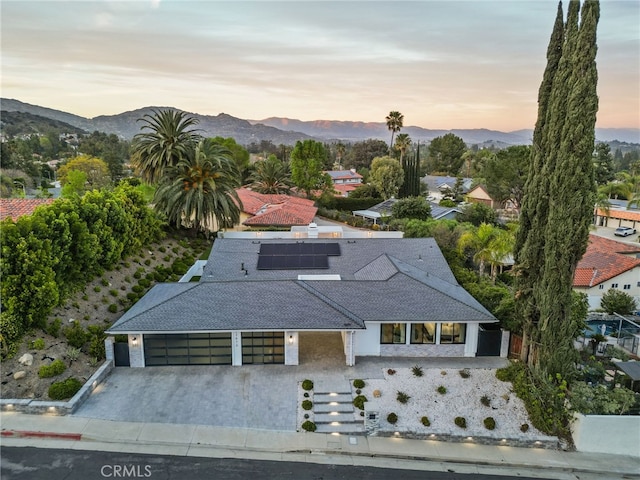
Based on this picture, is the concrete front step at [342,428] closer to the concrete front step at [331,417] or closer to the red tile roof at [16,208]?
the concrete front step at [331,417]

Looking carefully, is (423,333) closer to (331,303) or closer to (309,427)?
(331,303)

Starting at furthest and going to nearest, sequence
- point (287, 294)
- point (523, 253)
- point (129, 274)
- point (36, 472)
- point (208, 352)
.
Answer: point (129, 274)
point (287, 294)
point (208, 352)
point (523, 253)
point (36, 472)

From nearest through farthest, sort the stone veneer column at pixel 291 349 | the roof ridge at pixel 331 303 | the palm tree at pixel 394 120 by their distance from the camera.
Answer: the stone veneer column at pixel 291 349 < the roof ridge at pixel 331 303 < the palm tree at pixel 394 120

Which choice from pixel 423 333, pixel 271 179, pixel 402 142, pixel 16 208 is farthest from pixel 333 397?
pixel 402 142

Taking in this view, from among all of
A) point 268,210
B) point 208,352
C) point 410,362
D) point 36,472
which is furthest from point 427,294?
point 268,210

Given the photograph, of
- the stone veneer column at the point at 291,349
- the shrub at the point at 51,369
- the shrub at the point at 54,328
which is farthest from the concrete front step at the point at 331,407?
the shrub at the point at 54,328

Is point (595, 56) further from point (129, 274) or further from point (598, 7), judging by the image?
point (129, 274)
